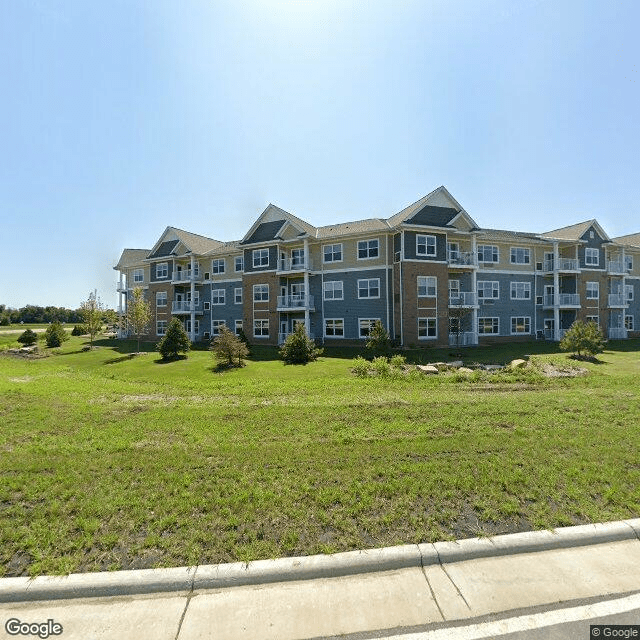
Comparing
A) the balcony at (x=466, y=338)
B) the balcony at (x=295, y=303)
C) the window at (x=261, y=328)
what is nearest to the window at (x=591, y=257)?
the balcony at (x=466, y=338)

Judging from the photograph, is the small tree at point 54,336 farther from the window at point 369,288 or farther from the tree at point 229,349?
the window at point 369,288

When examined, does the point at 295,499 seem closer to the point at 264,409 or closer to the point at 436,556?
the point at 436,556

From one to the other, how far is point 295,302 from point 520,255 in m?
23.5

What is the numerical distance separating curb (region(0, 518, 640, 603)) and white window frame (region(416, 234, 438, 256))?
26.6 metres

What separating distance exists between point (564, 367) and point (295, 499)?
60.9ft

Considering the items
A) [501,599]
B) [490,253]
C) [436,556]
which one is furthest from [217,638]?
[490,253]

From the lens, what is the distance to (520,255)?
35281 mm

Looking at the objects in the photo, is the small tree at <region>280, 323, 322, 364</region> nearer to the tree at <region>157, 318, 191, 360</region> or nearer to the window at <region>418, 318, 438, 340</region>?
the tree at <region>157, 318, 191, 360</region>

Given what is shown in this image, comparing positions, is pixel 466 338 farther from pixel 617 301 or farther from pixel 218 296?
pixel 218 296

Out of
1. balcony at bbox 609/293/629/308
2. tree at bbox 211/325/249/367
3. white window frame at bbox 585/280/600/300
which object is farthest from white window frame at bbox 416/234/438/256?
balcony at bbox 609/293/629/308

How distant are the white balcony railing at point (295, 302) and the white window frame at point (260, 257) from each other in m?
3.99

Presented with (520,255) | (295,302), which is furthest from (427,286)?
(520,255)

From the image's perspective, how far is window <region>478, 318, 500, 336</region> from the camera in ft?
109

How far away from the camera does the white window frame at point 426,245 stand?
29.0 m
